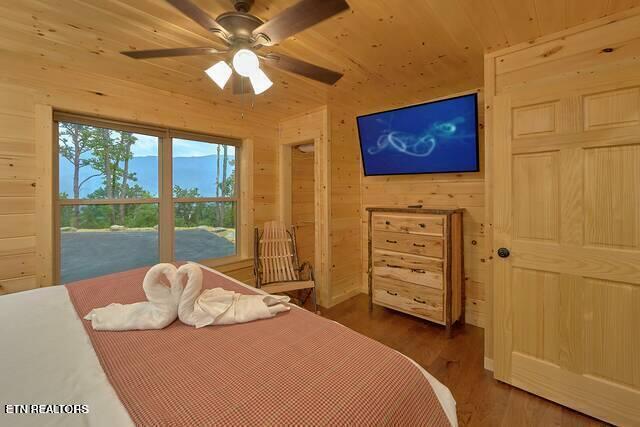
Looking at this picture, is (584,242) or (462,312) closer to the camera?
(584,242)

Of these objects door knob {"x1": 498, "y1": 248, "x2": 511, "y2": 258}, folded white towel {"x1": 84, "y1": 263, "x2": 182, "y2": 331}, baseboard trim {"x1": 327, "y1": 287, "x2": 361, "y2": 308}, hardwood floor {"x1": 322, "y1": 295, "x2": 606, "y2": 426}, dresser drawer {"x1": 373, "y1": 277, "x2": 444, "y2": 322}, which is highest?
door knob {"x1": 498, "y1": 248, "x2": 511, "y2": 258}

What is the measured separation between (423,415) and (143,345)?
101cm

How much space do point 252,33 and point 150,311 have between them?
1.34 m

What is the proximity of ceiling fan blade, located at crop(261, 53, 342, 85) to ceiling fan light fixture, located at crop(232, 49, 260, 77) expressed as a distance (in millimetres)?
105

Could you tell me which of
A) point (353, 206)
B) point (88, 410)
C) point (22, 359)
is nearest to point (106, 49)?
point (22, 359)

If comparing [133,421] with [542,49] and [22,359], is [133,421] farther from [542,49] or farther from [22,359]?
[542,49]

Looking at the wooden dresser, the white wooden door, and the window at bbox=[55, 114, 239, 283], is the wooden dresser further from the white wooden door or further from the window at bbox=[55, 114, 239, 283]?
the window at bbox=[55, 114, 239, 283]

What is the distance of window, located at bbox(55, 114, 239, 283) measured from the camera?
2.31 m

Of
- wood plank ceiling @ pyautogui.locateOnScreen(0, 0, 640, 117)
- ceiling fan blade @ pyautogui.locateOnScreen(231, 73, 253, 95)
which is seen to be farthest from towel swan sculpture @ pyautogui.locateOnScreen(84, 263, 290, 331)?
wood plank ceiling @ pyautogui.locateOnScreen(0, 0, 640, 117)

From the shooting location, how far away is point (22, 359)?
3.06 feet

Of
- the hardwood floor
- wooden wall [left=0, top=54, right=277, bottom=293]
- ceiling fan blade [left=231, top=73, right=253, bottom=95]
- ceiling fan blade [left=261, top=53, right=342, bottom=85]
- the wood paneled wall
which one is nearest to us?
ceiling fan blade [left=261, top=53, right=342, bottom=85]

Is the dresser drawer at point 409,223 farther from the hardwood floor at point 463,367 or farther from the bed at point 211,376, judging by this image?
the bed at point 211,376

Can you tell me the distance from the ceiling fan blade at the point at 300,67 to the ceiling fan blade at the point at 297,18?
114 mm

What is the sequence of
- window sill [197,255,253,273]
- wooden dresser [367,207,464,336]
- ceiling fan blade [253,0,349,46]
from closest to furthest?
ceiling fan blade [253,0,349,46], wooden dresser [367,207,464,336], window sill [197,255,253,273]
